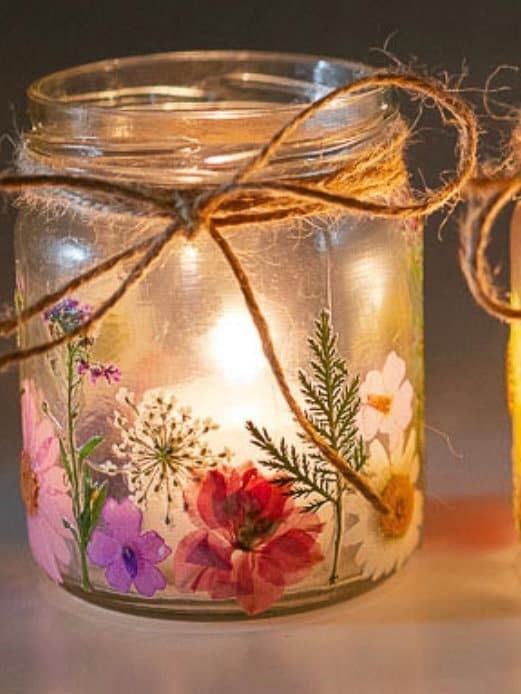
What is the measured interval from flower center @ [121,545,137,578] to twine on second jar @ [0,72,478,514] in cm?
10

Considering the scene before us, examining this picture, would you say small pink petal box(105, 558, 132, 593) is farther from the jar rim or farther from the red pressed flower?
the jar rim

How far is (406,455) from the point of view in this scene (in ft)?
2.40

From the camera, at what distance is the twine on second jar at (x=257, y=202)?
24.0 inches

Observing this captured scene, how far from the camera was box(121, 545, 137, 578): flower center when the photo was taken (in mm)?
691

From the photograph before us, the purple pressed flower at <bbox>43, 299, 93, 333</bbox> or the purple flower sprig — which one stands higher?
the purple pressed flower at <bbox>43, 299, 93, 333</bbox>

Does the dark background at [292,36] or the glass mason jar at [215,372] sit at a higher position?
the dark background at [292,36]

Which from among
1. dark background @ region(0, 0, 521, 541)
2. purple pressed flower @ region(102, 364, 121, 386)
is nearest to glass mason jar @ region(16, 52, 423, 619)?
purple pressed flower @ region(102, 364, 121, 386)

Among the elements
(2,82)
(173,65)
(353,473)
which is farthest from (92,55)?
(353,473)

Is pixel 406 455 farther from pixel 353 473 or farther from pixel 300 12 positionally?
pixel 300 12

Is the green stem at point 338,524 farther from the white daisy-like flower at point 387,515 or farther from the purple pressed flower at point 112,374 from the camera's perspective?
the purple pressed flower at point 112,374

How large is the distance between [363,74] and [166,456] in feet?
0.69

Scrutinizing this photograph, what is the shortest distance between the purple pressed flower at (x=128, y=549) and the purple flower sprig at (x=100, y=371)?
0.05 metres

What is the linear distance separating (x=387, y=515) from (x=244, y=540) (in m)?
0.07

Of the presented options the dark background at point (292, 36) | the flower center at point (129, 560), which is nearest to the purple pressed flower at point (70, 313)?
the flower center at point (129, 560)
